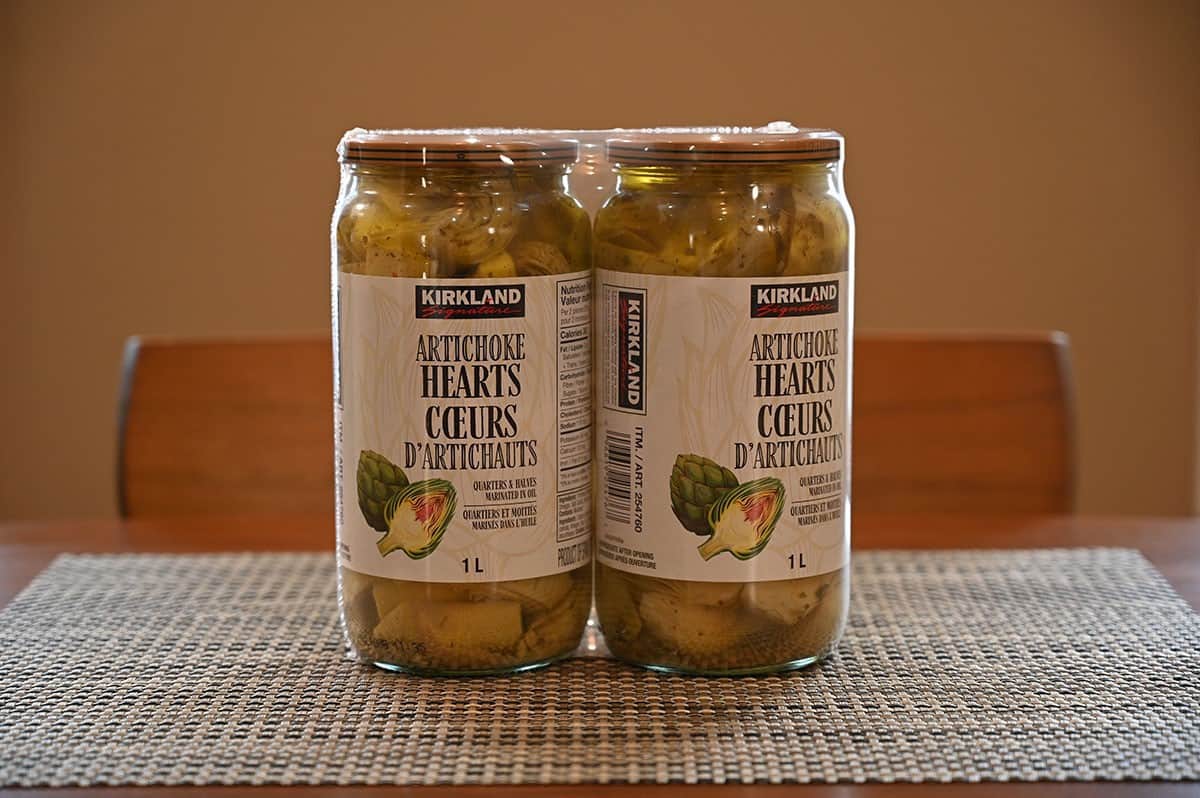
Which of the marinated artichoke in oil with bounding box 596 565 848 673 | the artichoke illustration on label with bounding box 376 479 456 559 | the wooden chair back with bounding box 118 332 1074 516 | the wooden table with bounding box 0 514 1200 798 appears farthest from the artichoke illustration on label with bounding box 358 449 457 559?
the wooden chair back with bounding box 118 332 1074 516

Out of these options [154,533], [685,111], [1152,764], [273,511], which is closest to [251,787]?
[1152,764]

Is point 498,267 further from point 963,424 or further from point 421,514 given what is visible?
point 963,424

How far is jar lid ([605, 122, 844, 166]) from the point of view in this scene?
2.33ft

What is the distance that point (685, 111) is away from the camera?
7.32 feet

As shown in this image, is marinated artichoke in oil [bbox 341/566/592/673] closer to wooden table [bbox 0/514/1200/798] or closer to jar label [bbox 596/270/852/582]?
jar label [bbox 596/270/852/582]

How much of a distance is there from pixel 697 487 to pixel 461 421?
122mm

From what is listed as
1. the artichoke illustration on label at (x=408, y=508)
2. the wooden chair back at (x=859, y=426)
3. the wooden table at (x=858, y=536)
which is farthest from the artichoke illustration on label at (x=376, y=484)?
the wooden chair back at (x=859, y=426)

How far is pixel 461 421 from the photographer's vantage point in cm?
72

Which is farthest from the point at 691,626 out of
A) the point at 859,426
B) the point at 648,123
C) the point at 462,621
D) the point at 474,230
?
A: the point at 648,123

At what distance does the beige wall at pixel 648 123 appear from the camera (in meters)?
2.22

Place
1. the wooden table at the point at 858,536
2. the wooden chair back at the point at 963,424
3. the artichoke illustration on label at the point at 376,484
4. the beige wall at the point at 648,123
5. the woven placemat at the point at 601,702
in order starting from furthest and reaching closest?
the beige wall at the point at 648,123, the wooden chair back at the point at 963,424, the wooden table at the point at 858,536, the artichoke illustration on label at the point at 376,484, the woven placemat at the point at 601,702
